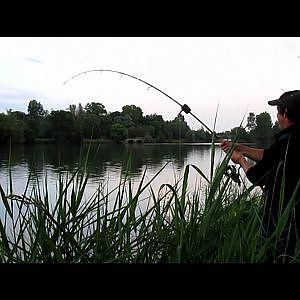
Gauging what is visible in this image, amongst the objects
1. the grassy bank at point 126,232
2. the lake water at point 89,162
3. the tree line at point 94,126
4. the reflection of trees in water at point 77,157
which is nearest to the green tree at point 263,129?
the tree line at point 94,126

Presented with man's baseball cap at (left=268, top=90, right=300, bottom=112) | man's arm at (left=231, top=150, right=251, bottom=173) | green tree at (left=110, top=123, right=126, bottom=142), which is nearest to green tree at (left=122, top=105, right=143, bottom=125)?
green tree at (left=110, top=123, right=126, bottom=142)

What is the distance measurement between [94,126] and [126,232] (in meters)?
0.72

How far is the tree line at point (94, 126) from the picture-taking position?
1972mm

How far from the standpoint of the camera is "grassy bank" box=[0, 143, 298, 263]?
4.21ft

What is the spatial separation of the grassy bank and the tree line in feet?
1.36

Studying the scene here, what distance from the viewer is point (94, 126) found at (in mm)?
1987

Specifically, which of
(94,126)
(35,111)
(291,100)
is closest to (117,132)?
(94,126)

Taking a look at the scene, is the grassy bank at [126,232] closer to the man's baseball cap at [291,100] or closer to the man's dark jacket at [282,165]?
the man's dark jacket at [282,165]

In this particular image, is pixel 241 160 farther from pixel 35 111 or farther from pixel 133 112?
pixel 35 111

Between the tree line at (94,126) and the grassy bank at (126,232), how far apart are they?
42 centimetres
